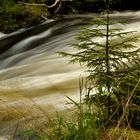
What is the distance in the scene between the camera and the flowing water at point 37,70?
4996 millimetres

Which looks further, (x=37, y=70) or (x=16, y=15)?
(x=16, y=15)

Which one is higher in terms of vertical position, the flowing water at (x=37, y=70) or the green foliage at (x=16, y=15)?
the green foliage at (x=16, y=15)

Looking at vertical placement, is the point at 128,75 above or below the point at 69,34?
above

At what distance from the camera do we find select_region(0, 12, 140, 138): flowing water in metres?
5.00

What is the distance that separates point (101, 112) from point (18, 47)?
7.44m

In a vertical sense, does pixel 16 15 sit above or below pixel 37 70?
above

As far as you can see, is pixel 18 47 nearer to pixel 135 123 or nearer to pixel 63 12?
pixel 63 12

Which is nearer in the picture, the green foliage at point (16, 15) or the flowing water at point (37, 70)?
the flowing water at point (37, 70)

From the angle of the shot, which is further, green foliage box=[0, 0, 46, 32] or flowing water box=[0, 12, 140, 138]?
green foliage box=[0, 0, 46, 32]

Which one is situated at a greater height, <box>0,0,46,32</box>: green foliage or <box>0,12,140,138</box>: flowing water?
<box>0,0,46,32</box>: green foliage

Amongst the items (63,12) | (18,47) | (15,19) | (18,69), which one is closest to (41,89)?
(18,69)

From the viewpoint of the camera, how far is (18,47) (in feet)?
35.2

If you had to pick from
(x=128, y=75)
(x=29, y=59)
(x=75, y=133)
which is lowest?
(x=29, y=59)

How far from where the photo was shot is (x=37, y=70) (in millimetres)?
7758
